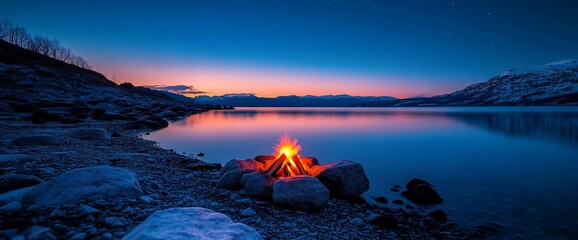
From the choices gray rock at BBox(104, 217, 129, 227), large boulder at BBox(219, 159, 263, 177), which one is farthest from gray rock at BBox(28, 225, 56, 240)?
large boulder at BBox(219, 159, 263, 177)

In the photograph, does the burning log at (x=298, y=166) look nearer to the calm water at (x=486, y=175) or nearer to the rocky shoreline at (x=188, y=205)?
the rocky shoreline at (x=188, y=205)

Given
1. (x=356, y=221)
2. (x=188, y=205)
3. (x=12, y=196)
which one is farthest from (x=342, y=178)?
(x=12, y=196)

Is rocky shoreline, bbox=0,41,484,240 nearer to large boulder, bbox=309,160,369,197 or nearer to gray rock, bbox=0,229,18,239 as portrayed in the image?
gray rock, bbox=0,229,18,239

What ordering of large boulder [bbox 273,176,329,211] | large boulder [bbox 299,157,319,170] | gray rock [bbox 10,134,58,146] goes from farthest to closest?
gray rock [bbox 10,134,58,146] < large boulder [bbox 299,157,319,170] < large boulder [bbox 273,176,329,211]

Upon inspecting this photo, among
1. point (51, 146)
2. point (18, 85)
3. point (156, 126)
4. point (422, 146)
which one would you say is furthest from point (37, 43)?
point (422, 146)

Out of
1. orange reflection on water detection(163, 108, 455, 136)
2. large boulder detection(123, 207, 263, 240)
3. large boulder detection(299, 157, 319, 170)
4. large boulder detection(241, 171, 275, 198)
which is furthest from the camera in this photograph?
orange reflection on water detection(163, 108, 455, 136)

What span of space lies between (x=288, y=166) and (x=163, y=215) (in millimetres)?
5441

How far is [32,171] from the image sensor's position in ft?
21.7

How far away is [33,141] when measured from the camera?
11438 millimetres

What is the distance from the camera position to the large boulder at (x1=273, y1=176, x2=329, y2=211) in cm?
675

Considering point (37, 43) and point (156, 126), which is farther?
point (37, 43)

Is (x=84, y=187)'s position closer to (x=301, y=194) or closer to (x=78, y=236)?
(x=78, y=236)

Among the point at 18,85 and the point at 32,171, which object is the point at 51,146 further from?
the point at 18,85

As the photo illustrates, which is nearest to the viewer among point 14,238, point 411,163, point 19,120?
point 14,238
